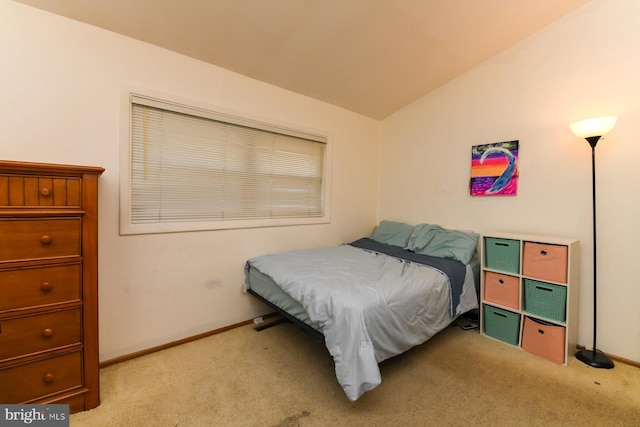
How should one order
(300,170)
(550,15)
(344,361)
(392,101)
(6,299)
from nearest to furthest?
(6,299) < (344,361) < (550,15) < (300,170) < (392,101)

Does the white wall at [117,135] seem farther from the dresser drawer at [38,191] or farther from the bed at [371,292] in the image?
the dresser drawer at [38,191]

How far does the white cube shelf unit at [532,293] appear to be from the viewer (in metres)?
2.04

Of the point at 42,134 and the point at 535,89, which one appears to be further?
the point at 535,89

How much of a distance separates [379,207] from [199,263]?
8.14 ft

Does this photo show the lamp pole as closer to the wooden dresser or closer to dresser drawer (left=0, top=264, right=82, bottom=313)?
the wooden dresser

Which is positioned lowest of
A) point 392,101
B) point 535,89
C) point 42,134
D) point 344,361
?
point 344,361

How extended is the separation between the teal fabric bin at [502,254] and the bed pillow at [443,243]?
178 mm

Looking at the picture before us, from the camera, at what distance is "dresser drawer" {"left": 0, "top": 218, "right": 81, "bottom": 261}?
1.31 metres

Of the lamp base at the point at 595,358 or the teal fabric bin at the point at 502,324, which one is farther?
the teal fabric bin at the point at 502,324

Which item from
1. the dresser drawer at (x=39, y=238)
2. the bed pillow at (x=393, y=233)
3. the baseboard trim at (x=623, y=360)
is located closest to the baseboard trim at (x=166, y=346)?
the dresser drawer at (x=39, y=238)

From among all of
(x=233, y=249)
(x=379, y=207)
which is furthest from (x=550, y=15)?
(x=233, y=249)

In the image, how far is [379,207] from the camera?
3.85 metres

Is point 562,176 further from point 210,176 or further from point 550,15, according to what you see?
point 210,176

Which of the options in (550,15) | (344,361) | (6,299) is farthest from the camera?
(550,15)
